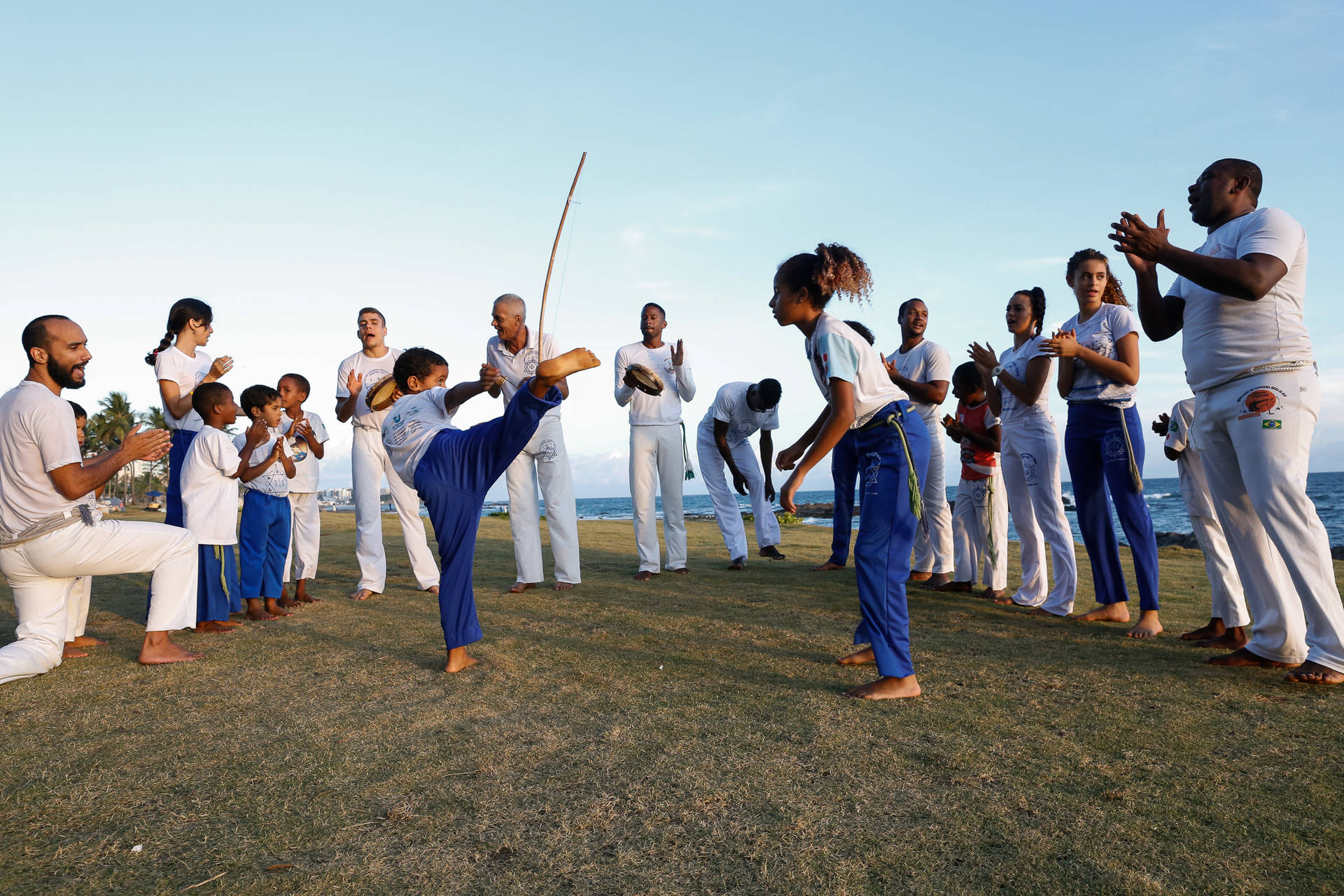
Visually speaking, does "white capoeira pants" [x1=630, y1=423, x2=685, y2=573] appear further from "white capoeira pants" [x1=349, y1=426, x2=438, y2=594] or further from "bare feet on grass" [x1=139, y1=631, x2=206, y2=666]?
"bare feet on grass" [x1=139, y1=631, x2=206, y2=666]

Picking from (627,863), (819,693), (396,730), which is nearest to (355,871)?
(627,863)

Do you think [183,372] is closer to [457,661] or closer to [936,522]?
[457,661]

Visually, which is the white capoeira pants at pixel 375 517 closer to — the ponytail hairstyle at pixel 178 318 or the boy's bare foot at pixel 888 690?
the ponytail hairstyle at pixel 178 318

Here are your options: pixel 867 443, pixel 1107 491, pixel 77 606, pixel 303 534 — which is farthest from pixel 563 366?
pixel 303 534

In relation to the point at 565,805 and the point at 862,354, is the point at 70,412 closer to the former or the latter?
the point at 565,805

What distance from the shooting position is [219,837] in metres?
2.17

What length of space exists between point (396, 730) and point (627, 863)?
1456mm

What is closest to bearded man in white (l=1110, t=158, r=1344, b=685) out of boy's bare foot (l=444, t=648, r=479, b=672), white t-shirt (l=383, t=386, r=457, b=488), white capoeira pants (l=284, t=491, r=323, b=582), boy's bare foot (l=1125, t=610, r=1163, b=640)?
boy's bare foot (l=1125, t=610, r=1163, b=640)

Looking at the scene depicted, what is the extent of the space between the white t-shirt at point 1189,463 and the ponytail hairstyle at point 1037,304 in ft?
4.38

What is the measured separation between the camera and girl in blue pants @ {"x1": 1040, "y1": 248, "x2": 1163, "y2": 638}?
4707 millimetres

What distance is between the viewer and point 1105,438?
4.95 meters

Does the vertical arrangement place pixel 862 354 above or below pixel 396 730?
above

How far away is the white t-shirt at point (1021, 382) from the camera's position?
5.47 metres

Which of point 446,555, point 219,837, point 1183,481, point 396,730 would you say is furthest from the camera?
point 1183,481
